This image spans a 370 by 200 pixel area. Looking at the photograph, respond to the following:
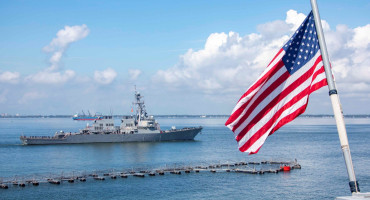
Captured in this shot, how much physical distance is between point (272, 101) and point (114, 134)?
94.8 metres

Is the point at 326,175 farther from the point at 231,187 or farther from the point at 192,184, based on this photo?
the point at 192,184

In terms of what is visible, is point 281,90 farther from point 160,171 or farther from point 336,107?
point 160,171

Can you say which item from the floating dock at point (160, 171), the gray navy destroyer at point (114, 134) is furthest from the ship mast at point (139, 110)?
the floating dock at point (160, 171)

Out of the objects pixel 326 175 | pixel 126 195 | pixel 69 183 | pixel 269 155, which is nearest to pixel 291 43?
A: pixel 126 195

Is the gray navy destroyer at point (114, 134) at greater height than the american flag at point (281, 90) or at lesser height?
greater

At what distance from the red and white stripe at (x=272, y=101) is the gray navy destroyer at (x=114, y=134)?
93.9m

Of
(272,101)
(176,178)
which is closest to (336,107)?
(272,101)

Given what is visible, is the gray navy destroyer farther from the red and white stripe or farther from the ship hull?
the red and white stripe

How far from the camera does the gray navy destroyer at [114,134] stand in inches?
4048

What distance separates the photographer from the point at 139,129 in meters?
107

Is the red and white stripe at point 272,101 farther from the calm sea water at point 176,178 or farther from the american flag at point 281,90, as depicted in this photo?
the calm sea water at point 176,178

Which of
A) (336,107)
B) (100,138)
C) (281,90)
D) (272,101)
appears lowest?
(336,107)

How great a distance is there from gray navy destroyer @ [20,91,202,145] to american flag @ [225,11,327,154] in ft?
308

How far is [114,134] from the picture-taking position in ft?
339
